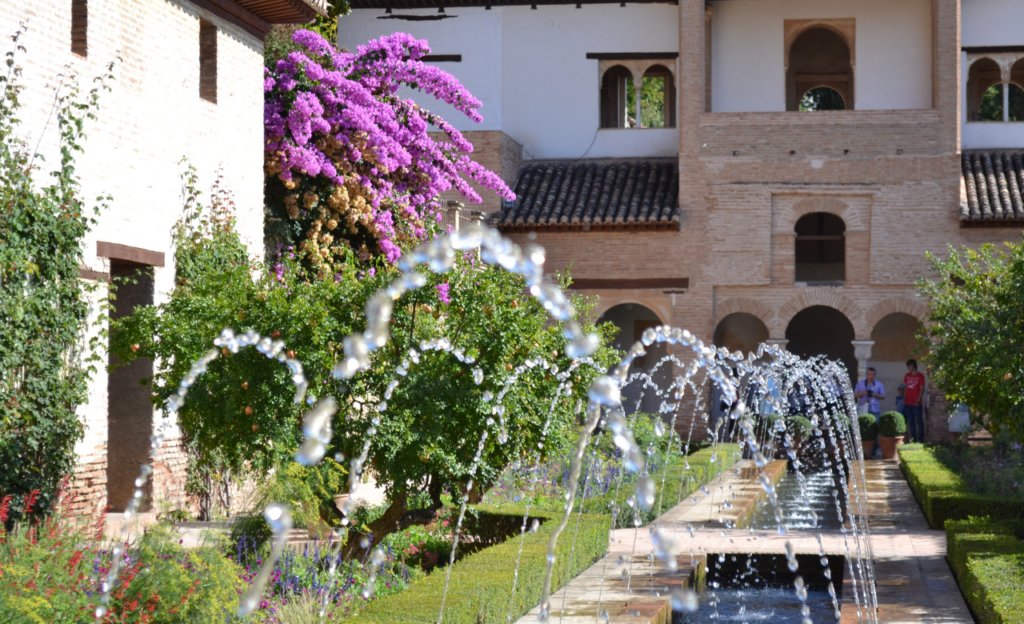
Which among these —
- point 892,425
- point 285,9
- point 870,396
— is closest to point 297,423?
point 285,9

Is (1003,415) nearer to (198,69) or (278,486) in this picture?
(278,486)

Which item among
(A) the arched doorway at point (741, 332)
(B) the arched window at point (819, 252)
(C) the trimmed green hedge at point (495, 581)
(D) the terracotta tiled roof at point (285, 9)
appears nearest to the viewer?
(C) the trimmed green hedge at point (495, 581)

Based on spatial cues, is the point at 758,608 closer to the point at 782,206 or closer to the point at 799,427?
the point at 799,427

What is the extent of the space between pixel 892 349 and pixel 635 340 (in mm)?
5150

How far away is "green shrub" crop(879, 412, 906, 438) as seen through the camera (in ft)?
55.9

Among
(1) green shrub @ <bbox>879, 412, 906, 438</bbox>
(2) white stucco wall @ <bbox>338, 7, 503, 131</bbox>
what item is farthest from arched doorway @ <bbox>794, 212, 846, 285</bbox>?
(2) white stucco wall @ <bbox>338, 7, 503, 131</bbox>

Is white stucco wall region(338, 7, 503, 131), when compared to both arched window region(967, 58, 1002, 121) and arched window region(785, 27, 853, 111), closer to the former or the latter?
arched window region(785, 27, 853, 111)

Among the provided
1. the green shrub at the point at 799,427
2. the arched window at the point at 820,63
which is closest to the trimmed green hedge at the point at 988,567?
the green shrub at the point at 799,427

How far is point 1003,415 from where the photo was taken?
9.66 meters

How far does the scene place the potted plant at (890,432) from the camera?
17.0 metres

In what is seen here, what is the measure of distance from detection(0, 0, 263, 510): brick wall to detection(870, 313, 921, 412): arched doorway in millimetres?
14489

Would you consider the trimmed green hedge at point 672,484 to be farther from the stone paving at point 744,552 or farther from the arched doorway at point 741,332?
the arched doorway at point 741,332

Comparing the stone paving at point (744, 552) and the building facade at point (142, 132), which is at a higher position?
the building facade at point (142, 132)

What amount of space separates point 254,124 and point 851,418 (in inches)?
415
